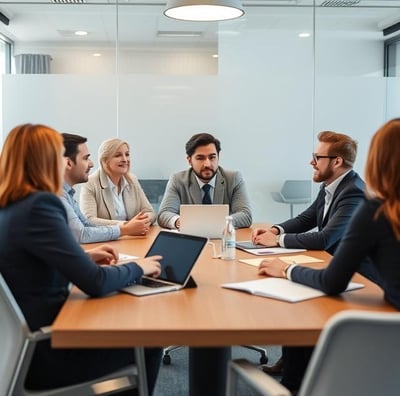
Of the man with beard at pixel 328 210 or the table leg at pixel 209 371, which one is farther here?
the man with beard at pixel 328 210

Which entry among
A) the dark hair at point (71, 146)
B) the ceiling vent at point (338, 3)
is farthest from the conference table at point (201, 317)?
the ceiling vent at point (338, 3)

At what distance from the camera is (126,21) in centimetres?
546

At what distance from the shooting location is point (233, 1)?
135 inches

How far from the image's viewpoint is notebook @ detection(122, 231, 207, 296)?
206cm

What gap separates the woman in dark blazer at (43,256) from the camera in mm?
1853

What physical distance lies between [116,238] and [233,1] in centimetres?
151

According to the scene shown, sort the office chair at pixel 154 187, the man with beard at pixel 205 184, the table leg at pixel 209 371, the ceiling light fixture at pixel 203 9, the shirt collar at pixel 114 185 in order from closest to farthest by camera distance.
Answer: the table leg at pixel 209 371 < the ceiling light fixture at pixel 203 9 < the shirt collar at pixel 114 185 < the man with beard at pixel 205 184 < the office chair at pixel 154 187

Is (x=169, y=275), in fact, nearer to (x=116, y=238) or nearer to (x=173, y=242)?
(x=173, y=242)

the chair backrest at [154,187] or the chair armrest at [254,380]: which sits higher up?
the chair backrest at [154,187]

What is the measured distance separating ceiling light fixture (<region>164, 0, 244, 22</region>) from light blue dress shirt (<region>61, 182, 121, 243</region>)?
121 cm

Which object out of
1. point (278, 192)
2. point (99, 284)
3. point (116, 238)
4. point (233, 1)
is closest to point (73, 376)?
point (99, 284)

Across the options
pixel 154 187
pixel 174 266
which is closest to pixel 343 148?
pixel 174 266

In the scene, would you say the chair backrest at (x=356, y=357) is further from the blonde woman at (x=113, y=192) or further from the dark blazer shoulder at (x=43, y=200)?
the blonde woman at (x=113, y=192)

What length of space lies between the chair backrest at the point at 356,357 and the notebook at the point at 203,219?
5.96ft
